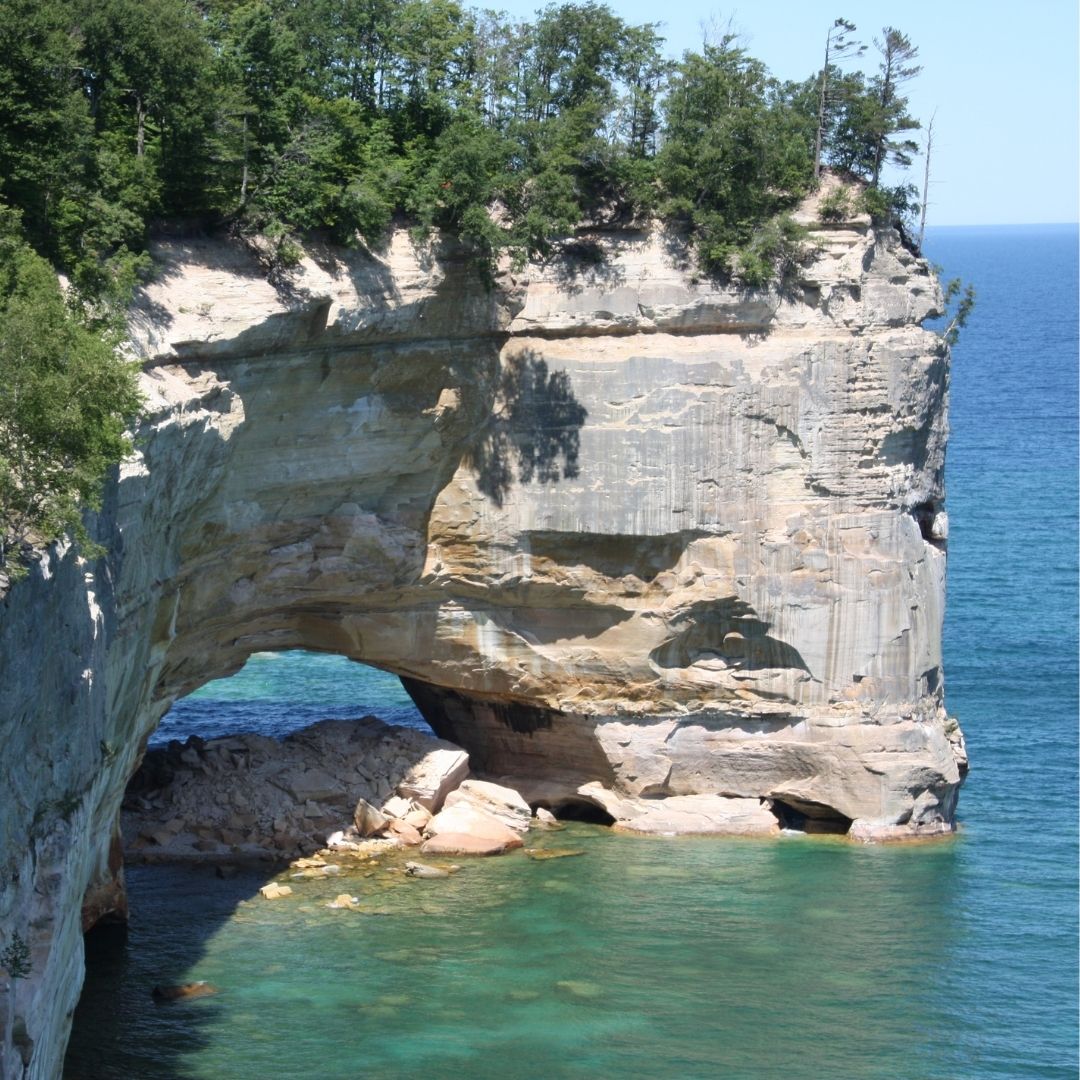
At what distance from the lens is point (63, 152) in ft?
104

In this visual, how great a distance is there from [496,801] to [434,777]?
5.14 ft

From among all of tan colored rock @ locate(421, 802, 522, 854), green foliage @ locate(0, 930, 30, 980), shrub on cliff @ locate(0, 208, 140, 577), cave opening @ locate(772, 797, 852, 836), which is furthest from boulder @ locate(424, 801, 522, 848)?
green foliage @ locate(0, 930, 30, 980)

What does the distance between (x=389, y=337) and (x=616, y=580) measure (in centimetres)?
773

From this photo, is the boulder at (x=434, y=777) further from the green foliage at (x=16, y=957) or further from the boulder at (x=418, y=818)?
the green foliage at (x=16, y=957)

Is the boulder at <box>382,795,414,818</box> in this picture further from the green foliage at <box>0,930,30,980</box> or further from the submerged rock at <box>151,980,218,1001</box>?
the green foliage at <box>0,930,30,980</box>

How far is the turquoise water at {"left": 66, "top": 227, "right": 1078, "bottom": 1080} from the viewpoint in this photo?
99.9 feet

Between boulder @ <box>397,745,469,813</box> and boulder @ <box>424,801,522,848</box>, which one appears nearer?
boulder @ <box>424,801,522,848</box>

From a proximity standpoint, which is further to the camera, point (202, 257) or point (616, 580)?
point (616, 580)

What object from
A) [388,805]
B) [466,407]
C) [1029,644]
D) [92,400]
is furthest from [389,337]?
[1029,644]

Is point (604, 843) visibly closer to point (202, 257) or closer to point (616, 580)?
point (616, 580)

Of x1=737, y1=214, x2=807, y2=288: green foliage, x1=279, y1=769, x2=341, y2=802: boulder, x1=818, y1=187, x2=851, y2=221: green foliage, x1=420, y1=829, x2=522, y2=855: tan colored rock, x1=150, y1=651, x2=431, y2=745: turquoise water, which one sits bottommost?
x1=420, y1=829, x2=522, y2=855: tan colored rock

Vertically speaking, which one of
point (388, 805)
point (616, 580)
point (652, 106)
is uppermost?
point (652, 106)

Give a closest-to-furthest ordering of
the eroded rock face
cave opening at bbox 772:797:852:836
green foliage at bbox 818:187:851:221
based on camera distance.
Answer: the eroded rock face → green foliage at bbox 818:187:851:221 → cave opening at bbox 772:797:852:836

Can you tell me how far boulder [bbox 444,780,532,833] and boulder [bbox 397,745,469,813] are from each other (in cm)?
28
